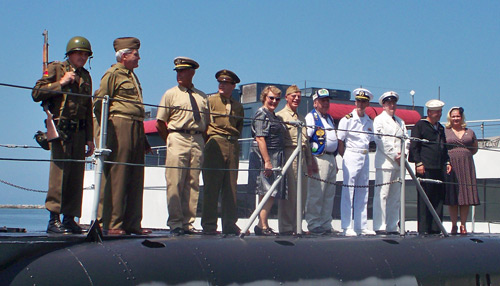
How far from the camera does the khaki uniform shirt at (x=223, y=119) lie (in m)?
7.80

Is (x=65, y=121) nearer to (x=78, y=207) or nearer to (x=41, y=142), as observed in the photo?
(x=41, y=142)

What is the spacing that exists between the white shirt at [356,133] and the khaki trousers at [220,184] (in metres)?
1.79

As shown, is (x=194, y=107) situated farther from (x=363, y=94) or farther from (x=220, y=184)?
(x=363, y=94)

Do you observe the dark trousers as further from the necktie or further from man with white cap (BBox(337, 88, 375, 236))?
the necktie

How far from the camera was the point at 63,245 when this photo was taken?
18.0 ft

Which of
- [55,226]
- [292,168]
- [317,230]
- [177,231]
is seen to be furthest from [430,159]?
[55,226]

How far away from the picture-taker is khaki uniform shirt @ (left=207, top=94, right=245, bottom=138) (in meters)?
7.80

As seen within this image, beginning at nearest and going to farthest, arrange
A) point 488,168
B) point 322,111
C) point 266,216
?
1. point 266,216
2. point 322,111
3. point 488,168

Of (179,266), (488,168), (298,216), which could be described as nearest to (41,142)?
(179,266)

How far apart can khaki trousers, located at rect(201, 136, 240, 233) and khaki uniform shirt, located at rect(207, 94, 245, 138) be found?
0.09m

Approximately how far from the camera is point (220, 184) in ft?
24.7

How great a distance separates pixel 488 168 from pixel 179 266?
10.5 metres

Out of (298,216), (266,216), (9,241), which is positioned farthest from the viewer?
(266,216)

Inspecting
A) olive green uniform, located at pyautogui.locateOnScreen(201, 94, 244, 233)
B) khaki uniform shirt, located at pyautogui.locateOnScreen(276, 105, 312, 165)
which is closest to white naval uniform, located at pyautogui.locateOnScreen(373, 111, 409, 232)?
khaki uniform shirt, located at pyautogui.locateOnScreen(276, 105, 312, 165)
